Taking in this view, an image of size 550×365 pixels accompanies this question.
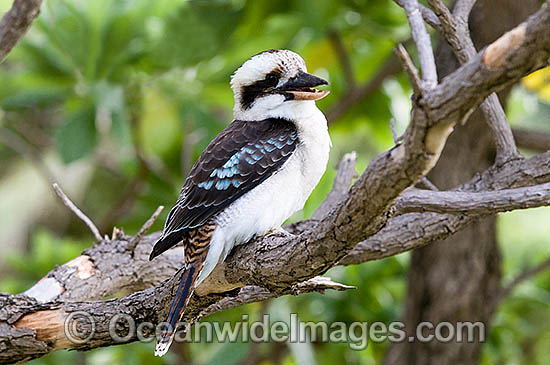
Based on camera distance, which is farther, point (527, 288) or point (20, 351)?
point (527, 288)

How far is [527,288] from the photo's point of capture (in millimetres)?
3990

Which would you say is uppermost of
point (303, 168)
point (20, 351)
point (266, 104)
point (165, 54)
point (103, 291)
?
point (165, 54)

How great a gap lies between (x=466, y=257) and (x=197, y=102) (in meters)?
1.55

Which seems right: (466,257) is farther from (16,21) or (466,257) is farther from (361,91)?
(16,21)

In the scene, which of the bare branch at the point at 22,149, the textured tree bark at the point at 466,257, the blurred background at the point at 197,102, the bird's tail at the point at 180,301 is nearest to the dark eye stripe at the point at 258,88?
the bird's tail at the point at 180,301

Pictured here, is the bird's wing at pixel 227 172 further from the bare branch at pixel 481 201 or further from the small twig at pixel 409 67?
the small twig at pixel 409 67

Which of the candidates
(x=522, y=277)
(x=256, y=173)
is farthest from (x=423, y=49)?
(x=522, y=277)

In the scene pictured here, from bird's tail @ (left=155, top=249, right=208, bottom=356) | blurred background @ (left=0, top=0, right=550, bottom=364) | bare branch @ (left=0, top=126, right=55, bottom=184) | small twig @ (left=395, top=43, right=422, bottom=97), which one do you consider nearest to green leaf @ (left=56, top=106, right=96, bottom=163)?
blurred background @ (left=0, top=0, right=550, bottom=364)

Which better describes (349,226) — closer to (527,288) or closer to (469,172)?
(469,172)

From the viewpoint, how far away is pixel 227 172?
89.8 inches

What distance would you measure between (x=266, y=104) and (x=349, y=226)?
101 cm

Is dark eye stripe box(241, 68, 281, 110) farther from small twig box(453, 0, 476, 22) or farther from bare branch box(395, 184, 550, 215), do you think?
bare branch box(395, 184, 550, 215)

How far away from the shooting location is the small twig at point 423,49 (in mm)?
1343

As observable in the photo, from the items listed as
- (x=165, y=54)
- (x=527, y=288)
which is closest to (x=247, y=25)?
(x=165, y=54)
